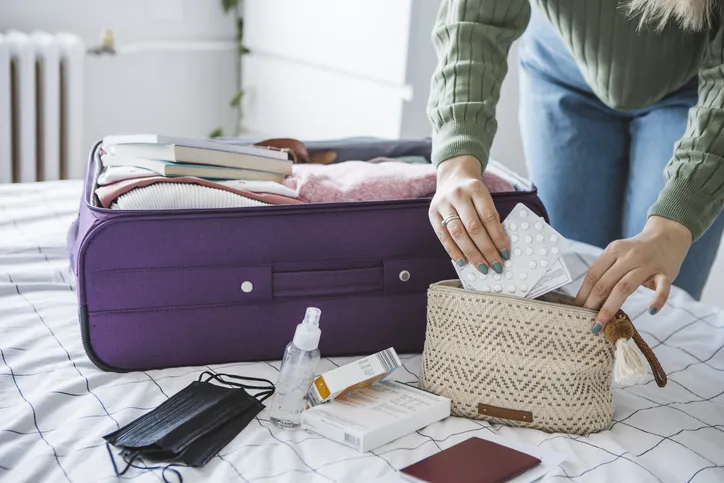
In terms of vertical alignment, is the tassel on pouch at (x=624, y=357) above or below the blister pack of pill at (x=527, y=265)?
below

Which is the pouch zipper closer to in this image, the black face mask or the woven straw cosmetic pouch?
the woven straw cosmetic pouch

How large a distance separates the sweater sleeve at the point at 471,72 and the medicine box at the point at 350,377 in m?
0.33

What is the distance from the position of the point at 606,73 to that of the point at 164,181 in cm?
77

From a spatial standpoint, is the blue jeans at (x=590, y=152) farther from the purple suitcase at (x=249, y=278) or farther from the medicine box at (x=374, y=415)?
the medicine box at (x=374, y=415)

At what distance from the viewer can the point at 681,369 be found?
1.28m

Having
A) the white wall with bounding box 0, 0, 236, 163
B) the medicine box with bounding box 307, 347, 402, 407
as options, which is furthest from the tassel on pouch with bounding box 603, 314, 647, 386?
the white wall with bounding box 0, 0, 236, 163

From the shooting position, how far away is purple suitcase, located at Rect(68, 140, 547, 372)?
116 centimetres

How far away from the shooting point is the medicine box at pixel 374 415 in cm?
99

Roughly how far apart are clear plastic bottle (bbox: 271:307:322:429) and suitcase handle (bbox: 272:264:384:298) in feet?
0.51

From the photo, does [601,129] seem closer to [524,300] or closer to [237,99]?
[524,300]

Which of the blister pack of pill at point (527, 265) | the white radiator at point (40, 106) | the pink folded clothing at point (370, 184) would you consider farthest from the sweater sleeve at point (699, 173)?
the white radiator at point (40, 106)

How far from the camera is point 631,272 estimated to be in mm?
1034

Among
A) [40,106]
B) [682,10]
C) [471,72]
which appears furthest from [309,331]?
[40,106]

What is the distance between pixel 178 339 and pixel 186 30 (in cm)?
211
